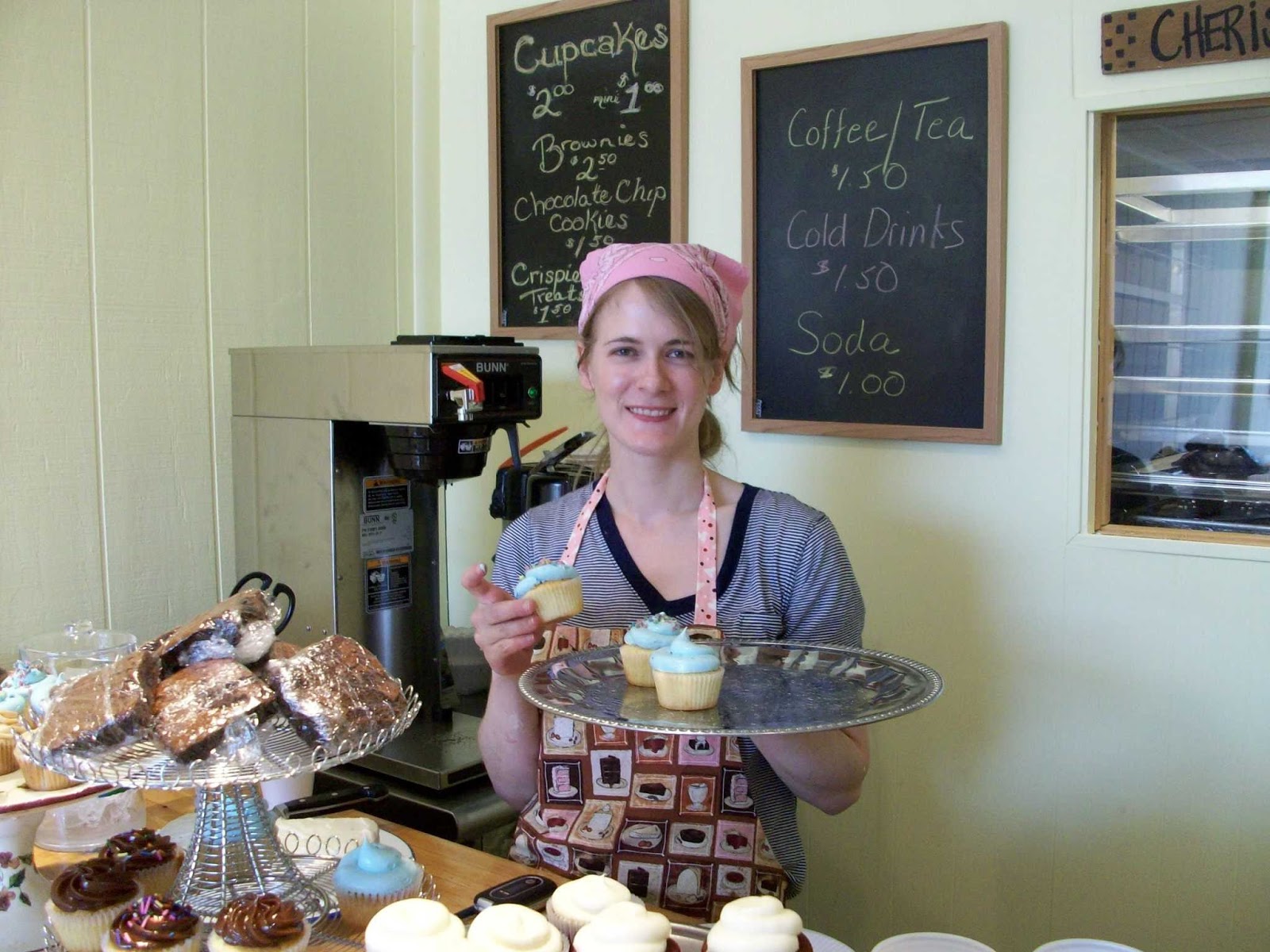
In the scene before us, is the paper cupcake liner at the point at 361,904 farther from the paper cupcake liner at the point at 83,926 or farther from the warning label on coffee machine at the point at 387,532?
the warning label on coffee machine at the point at 387,532

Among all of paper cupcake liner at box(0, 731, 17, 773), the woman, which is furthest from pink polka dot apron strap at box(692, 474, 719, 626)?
paper cupcake liner at box(0, 731, 17, 773)

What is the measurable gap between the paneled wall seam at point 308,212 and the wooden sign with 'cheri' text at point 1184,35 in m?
1.62

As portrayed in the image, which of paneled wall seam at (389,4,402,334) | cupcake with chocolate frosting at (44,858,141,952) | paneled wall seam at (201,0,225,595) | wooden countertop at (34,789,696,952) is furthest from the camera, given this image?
paneled wall seam at (389,4,402,334)

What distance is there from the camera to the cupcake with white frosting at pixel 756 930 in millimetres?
1021

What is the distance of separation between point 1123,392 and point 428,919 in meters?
1.53

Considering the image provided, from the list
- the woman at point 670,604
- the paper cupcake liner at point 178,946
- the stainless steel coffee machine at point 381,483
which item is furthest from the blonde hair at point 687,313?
the paper cupcake liner at point 178,946

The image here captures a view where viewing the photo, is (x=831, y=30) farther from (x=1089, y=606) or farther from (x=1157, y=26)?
(x=1089, y=606)

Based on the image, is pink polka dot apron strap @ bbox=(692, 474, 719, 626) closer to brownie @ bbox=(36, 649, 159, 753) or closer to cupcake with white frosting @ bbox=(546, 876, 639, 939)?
cupcake with white frosting @ bbox=(546, 876, 639, 939)

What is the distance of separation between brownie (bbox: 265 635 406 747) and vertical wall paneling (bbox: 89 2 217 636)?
1052mm

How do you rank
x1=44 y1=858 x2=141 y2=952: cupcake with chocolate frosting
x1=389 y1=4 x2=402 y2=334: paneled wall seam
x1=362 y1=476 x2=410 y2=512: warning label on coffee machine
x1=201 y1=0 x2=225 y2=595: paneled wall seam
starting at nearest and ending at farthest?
x1=44 y1=858 x2=141 y2=952: cupcake with chocolate frosting < x1=362 y1=476 x2=410 y2=512: warning label on coffee machine < x1=201 y1=0 x2=225 y2=595: paneled wall seam < x1=389 y1=4 x2=402 y2=334: paneled wall seam

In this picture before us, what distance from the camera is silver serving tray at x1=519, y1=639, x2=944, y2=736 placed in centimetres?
117

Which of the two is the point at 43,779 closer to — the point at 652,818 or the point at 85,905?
the point at 85,905

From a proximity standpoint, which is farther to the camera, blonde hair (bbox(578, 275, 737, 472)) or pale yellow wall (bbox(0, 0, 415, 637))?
pale yellow wall (bbox(0, 0, 415, 637))

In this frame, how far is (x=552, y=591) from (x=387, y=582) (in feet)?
2.06
